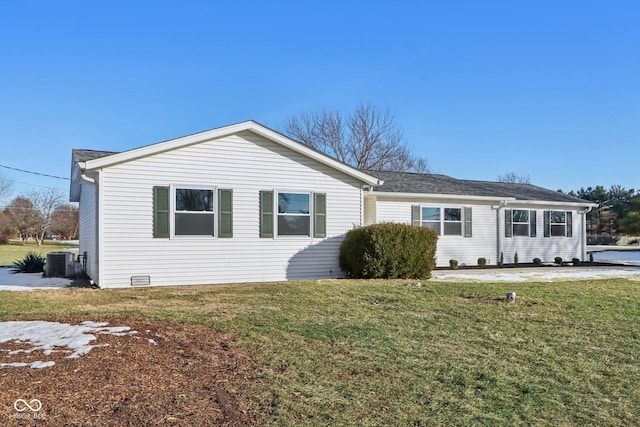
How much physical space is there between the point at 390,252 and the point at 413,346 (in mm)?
6554

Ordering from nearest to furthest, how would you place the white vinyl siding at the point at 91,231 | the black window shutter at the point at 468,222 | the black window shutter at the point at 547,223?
the white vinyl siding at the point at 91,231, the black window shutter at the point at 468,222, the black window shutter at the point at 547,223

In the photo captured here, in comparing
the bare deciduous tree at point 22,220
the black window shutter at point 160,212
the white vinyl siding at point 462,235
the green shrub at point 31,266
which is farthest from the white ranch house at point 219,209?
the bare deciduous tree at point 22,220

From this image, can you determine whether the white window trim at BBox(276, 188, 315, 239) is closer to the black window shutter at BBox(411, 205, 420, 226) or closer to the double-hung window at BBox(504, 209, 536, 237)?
the black window shutter at BBox(411, 205, 420, 226)

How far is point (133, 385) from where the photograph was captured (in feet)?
11.9

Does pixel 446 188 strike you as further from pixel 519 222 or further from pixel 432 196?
pixel 519 222

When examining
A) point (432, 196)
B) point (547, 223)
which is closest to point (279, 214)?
point (432, 196)

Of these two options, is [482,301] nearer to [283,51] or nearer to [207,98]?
[283,51]

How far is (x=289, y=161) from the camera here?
12016mm

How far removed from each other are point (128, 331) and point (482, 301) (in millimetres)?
6009

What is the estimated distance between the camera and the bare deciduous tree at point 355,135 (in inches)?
1329

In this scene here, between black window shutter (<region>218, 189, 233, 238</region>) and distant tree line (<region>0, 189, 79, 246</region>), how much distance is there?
3830 centimetres

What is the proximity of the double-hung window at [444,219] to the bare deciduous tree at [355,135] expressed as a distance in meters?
17.2

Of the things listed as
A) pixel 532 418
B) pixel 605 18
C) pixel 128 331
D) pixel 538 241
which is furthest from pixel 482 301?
pixel 538 241

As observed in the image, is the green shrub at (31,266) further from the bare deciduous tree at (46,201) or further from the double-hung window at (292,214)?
the bare deciduous tree at (46,201)
